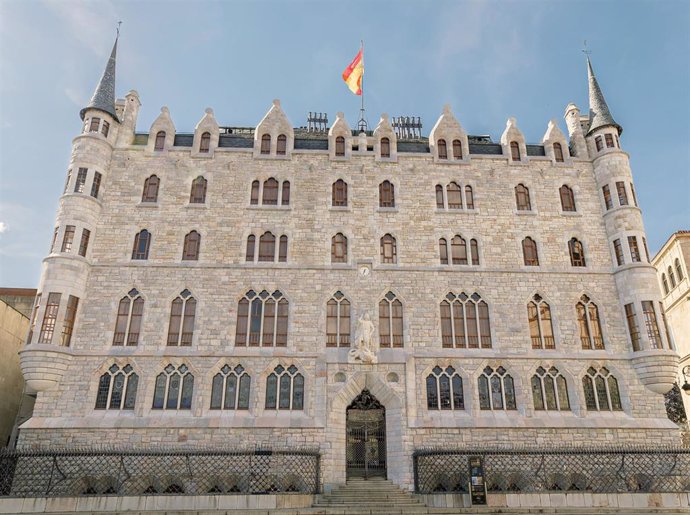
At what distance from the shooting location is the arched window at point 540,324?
19.8 meters

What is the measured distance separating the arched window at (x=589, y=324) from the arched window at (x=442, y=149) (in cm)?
870

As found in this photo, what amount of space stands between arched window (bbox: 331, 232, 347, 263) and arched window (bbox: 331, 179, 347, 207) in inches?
59.8

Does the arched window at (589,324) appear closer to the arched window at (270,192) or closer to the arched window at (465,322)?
the arched window at (465,322)

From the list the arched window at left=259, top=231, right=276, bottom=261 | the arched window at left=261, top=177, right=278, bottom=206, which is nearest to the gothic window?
the arched window at left=259, top=231, right=276, bottom=261

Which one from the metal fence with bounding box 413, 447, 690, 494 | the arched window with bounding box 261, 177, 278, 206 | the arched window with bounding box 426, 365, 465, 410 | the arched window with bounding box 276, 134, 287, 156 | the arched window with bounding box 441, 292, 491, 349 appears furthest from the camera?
the arched window with bounding box 276, 134, 287, 156

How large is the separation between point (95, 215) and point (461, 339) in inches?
633

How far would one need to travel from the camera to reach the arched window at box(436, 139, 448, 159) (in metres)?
22.9

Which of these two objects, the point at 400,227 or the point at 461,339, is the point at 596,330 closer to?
the point at 461,339

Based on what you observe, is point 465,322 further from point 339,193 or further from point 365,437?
point 339,193

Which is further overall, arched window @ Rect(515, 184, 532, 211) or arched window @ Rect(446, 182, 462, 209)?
arched window @ Rect(515, 184, 532, 211)

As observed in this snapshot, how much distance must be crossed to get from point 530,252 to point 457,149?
231 inches

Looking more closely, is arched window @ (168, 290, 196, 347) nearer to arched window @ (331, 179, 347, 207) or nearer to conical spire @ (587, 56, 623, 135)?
arched window @ (331, 179, 347, 207)

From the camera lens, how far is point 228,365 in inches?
744

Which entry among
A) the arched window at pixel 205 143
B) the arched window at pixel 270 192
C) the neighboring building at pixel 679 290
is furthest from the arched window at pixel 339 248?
the neighboring building at pixel 679 290
